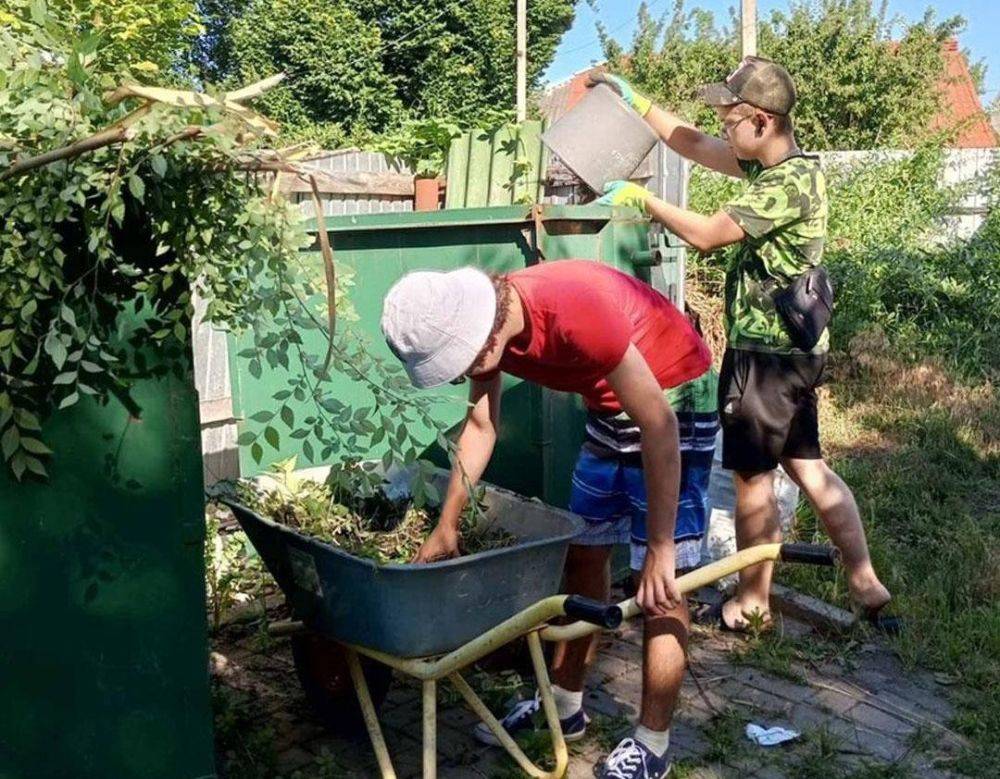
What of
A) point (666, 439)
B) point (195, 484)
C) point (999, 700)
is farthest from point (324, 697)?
point (999, 700)

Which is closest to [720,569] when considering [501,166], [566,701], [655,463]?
[655,463]

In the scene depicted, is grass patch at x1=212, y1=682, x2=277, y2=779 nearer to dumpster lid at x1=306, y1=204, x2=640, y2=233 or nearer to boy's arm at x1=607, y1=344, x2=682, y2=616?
boy's arm at x1=607, y1=344, x2=682, y2=616

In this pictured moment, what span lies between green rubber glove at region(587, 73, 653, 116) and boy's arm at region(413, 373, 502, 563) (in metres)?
1.66

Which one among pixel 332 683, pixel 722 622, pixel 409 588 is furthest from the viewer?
pixel 722 622

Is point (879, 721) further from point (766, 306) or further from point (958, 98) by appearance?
point (958, 98)

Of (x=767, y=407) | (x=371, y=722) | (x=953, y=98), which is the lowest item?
(x=371, y=722)

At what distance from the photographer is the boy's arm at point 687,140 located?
412 centimetres

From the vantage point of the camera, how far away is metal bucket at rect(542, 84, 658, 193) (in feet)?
13.1

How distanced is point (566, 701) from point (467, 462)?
35.0 inches

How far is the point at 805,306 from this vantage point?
368 centimetres

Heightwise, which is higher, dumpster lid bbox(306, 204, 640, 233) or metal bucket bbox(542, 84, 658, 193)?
metal bucket bbox(542, 84, 658, 193)

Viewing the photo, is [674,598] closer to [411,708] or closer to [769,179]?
[411,708]

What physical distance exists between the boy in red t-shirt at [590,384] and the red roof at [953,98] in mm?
13046

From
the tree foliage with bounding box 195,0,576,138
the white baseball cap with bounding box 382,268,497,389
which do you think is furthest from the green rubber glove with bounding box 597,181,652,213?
the tree foliage with bounding box 195,0,576,138
